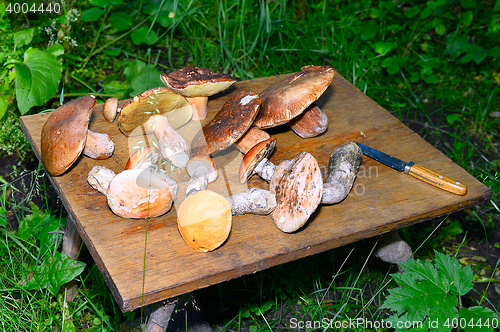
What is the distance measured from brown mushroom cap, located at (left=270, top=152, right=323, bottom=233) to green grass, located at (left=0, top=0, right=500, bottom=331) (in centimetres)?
100

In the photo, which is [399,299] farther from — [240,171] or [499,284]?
[499,284]

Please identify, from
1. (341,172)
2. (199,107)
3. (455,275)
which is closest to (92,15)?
(199,107)

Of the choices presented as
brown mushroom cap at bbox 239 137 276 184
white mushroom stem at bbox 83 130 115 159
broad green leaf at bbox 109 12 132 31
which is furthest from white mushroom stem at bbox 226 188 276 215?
broad green leaf at bbox 109 12 132 31

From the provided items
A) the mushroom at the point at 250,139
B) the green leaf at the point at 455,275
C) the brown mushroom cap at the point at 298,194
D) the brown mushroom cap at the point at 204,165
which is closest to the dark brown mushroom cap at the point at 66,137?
the brown mushroom cap at the point at 204,165

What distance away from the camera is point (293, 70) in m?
3.76

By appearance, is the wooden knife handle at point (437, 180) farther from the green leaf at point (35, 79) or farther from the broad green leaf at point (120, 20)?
the broad green leaf at point (120, 20)

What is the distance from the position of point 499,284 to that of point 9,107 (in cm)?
377

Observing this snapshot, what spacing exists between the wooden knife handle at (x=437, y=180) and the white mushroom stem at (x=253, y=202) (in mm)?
799

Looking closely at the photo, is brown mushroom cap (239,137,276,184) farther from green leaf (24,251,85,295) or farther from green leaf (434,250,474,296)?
green leaf (24,251,85,295)

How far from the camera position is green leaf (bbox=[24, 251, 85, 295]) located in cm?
212

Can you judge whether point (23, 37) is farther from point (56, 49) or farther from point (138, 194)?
point (138, 194)

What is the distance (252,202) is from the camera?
1.73m

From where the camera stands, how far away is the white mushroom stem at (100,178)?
179 cm

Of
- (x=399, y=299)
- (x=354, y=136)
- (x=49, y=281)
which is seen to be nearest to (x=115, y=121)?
(x=49, y=281)
